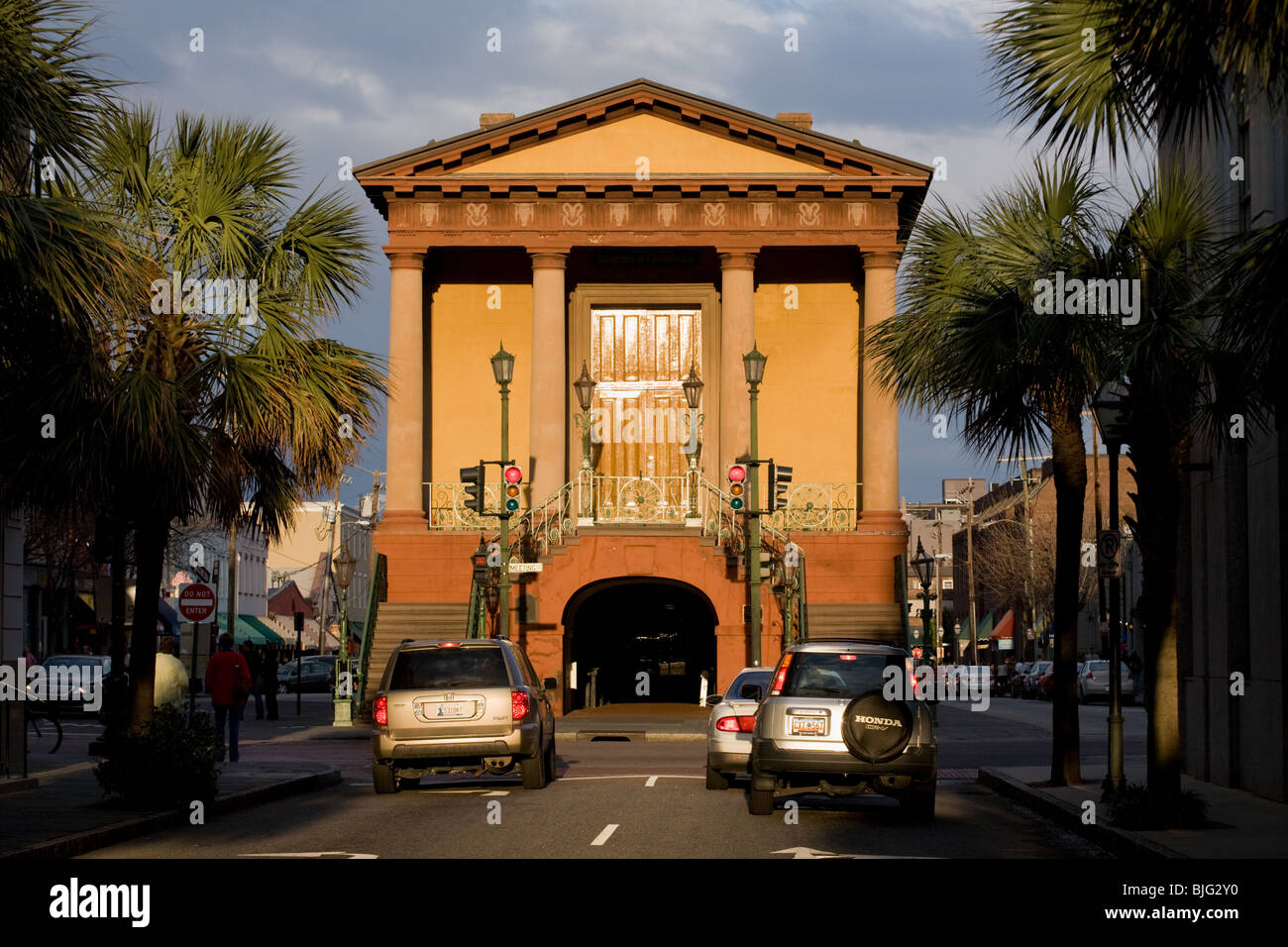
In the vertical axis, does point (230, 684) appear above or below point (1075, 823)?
above

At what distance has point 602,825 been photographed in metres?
16.4

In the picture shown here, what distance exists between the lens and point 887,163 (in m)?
37.9

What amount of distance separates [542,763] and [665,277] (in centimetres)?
2066

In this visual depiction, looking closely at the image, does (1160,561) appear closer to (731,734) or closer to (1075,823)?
(1075,823)

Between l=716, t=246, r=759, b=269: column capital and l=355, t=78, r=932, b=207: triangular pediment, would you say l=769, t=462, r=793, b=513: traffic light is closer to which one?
l=716, t=246, r=759, b=269: column capital

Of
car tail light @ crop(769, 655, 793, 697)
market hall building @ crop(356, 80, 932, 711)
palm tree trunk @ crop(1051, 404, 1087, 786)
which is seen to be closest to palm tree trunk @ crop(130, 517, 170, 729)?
car tail light @ crop(769, 655, 793, 697)

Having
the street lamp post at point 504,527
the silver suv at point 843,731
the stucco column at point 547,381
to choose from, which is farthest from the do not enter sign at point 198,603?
the stucco column at point 547,381

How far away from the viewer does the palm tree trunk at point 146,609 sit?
18.1m

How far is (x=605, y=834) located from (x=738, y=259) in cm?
2400

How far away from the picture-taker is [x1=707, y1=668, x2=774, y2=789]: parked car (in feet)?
66.1

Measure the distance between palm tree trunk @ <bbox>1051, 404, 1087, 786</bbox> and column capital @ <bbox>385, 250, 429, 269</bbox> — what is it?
20.3m

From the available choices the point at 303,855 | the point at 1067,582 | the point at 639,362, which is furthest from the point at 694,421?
the point at 303,855
